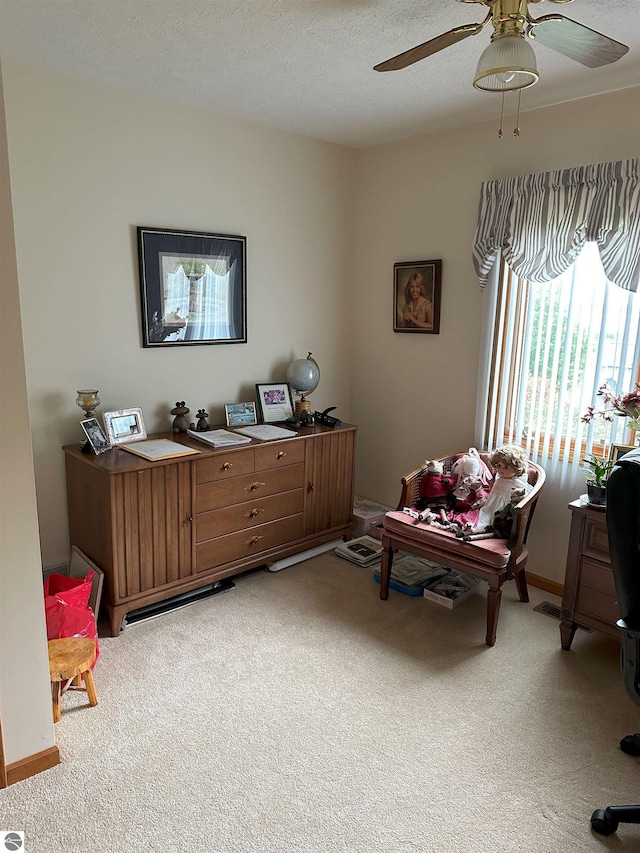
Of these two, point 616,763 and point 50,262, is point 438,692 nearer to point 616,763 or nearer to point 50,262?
point 616,763

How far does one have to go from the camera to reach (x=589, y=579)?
8.55ft

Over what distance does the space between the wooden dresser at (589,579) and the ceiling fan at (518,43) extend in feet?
5.63

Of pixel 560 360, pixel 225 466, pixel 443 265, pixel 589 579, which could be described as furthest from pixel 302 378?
pixel 589 579

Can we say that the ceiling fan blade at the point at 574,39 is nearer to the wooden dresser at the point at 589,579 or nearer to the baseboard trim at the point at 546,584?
the wooden dresser at the point at 589,579

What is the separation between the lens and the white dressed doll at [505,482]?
2957 mm

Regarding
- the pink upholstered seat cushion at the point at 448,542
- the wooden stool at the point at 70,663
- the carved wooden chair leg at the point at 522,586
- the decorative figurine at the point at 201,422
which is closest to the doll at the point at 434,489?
the pink upholstered seat cushion at the point at 448,542

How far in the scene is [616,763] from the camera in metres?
2.05

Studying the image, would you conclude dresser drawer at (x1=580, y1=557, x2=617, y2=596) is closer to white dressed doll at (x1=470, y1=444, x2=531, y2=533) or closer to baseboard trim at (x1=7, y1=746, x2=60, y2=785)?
white dressed doll at (x1=470, y1=444, x2=531, y2=533)

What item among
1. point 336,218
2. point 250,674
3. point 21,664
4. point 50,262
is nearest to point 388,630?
point 250,674

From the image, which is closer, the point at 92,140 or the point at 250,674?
the point at 250,674

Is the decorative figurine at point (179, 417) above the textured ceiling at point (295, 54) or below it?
below

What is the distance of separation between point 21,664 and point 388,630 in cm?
162

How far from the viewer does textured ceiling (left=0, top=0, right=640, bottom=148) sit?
2.11 m

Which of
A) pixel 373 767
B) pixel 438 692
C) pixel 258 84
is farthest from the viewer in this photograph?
pixel 258 84
